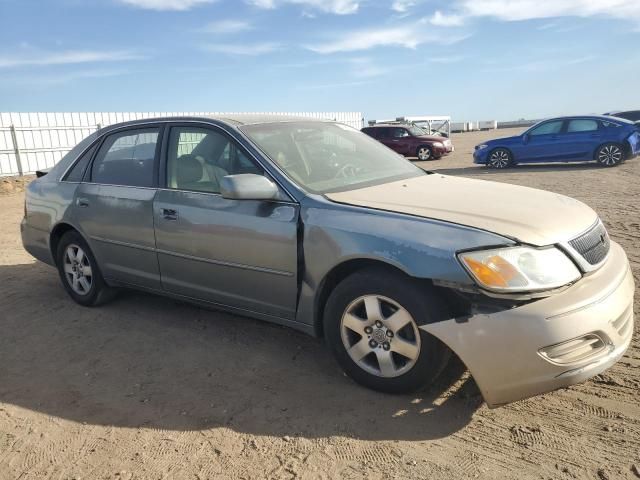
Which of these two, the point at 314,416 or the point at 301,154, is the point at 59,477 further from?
the point at 301,154

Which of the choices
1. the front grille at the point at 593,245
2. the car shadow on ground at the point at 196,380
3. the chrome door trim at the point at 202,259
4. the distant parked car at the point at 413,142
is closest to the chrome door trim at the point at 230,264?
the chrome door trim at the point at 202,259

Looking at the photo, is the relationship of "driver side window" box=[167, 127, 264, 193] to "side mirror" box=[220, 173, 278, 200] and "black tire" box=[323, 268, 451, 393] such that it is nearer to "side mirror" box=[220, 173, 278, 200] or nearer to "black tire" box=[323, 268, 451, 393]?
"side mirror" box=[220, 173, 278, 200]

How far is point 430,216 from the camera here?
10.0 feet

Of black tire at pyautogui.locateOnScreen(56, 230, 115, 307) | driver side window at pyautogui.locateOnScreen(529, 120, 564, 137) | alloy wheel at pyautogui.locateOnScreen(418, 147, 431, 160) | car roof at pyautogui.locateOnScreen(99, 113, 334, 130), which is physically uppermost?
car roof at pyautogui.locateOnScreen(99, 113, 334, 130)

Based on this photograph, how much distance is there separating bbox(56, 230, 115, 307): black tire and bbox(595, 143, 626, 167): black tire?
46.8 feet

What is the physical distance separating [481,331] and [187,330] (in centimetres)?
256

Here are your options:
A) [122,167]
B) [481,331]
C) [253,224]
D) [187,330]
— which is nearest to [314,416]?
[481,331]

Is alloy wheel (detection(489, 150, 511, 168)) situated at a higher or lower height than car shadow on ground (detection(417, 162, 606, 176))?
higher

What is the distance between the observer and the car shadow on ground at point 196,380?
3.05m

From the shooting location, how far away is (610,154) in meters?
15.0

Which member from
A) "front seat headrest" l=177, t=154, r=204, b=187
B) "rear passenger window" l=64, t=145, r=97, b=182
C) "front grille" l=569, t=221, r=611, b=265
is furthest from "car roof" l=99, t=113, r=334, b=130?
"front grille" l=569, t=221, r=611, b=265

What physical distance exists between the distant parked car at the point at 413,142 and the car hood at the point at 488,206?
687 inches

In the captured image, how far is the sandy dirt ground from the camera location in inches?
104

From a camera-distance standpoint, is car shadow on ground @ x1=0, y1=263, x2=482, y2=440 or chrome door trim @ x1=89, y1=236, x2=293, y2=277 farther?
chrome door trim @ x1=89, y1=236, x2=293, y2=277
